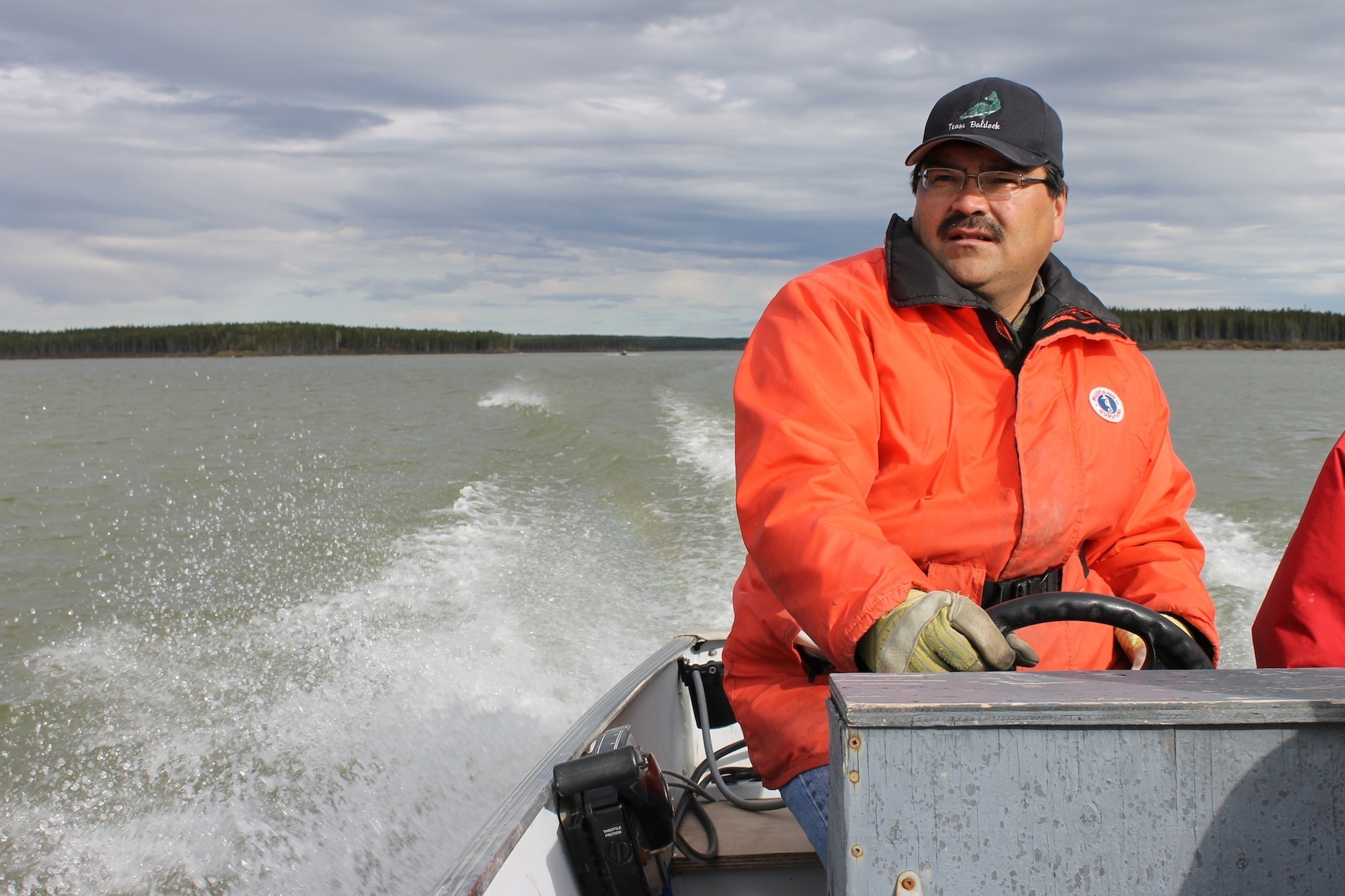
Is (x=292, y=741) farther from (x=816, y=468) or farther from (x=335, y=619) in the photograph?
(x=816, y=468)

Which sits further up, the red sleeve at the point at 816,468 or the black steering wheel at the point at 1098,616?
the red sleeve at the point at 816,468

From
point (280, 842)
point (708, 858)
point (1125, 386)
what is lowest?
point (280, 842)

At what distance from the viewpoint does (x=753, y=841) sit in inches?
95.1

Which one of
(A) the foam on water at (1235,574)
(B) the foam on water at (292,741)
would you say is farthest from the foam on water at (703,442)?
(B) the foam on water at (292,741)

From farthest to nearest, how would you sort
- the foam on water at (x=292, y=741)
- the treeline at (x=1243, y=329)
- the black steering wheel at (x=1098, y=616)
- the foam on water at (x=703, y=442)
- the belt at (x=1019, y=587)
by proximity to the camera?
1. the treeline at (x=1243, y=329)
2. the foam on water at (x=703, y=442)
3. the foam on water at (x=292, y=741)
4. the belt at (x=1019, y=587)
5. the black steering wheel at (x=1098, y=616)

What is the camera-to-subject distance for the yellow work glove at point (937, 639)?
1.48m

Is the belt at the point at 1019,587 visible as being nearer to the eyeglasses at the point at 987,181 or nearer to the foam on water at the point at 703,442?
the eyeglasses at the point at 987,181

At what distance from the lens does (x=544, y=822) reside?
2.11 m

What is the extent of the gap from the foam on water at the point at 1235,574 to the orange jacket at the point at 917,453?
3913 millimetres

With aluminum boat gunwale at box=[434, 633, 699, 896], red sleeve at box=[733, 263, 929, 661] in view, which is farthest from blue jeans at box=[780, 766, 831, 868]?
aluminum boat gunwale at box=[434, 633, 699, 896]

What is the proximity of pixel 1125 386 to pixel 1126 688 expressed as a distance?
1.16m

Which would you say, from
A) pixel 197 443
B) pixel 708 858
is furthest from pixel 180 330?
pixel 708 858

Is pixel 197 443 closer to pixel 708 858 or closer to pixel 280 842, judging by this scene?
pixel 280 842

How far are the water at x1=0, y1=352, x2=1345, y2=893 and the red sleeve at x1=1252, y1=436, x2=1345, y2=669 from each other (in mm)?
2916
